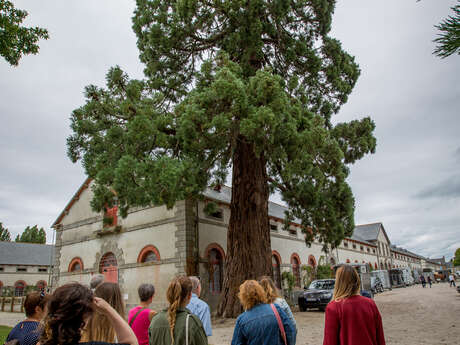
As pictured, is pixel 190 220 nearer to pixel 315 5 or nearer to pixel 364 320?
pixel 315 5

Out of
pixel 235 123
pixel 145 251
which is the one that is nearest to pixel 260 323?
pixel 235 123

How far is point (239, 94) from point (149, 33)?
246 inches

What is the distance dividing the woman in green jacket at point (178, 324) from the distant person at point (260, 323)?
1.45ft

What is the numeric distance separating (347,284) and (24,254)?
5353 centimetres

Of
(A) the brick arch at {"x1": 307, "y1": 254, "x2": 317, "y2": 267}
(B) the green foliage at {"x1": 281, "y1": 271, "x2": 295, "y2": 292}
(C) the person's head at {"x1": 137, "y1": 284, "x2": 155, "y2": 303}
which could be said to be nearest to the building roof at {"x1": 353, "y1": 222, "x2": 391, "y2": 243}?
(A) the brick arch at {"x1": 307, "y1": 254, "x2": 317, "y2": 267}

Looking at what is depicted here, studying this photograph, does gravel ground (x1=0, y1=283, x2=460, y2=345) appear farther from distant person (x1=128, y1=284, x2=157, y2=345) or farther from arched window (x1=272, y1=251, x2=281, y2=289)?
arched window (x1=272, y1=251, x2=281, y2=289)

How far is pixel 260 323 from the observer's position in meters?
3.51

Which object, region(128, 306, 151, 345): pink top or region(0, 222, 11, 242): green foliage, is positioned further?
region(0, 222, 11, 242): green foliage

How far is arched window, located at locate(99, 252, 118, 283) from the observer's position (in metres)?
18.4

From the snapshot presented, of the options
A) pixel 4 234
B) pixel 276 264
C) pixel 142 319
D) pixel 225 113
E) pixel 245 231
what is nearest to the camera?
pixel 142 319

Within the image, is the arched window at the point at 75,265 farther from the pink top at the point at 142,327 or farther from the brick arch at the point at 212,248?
the pink top at the point at 142,327

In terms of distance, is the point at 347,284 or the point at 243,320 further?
the point at 243,320

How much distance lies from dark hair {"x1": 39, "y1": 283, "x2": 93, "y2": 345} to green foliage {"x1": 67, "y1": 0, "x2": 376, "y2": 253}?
7883 mm

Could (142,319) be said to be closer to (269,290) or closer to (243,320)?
(243,320)
